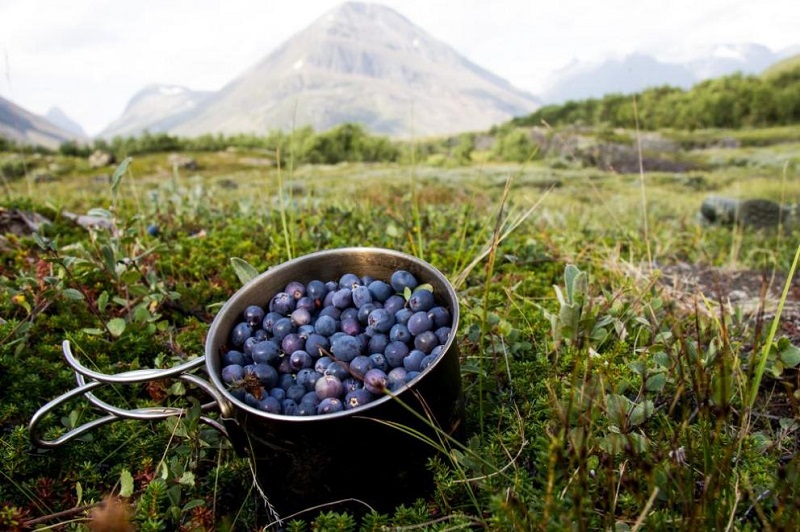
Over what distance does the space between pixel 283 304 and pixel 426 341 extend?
56 cm

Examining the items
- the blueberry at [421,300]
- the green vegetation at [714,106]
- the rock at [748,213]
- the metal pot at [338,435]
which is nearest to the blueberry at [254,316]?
the metal pot at [338,435]

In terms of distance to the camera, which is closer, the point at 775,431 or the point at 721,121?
the point at 775,431

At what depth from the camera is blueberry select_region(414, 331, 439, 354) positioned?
165 centimetres

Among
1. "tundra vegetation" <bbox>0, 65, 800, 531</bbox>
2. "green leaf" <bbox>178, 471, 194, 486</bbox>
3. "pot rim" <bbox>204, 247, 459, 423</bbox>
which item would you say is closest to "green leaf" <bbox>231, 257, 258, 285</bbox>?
"tundra vegetation" <bbox>0, 65, 800, 531</bbox>

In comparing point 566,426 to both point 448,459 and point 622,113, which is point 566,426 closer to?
point 448,459

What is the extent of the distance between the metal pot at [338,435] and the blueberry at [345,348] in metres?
0.33

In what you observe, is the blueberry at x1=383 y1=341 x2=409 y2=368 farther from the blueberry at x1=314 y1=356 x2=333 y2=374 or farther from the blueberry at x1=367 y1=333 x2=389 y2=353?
the blueberry at x1=314 y1=356 x2=333 y2=374

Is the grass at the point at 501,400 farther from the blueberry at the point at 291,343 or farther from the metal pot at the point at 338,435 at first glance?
the blueberry at the point at 291,343

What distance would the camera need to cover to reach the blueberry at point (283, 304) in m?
1.88

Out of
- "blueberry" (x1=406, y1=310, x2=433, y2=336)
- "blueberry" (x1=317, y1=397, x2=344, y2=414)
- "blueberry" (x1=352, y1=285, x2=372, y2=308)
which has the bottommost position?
"blueberry" (x1=317, y1=397, x2=344, y2=414)

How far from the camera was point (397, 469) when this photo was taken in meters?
→ 1.50

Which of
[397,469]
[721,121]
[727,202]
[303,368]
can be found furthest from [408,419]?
[721,121]

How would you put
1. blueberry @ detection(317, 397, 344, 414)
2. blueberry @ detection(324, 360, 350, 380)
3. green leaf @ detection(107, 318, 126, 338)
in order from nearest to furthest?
blueberry @ detection(317, 397, 344, 414) < blueberry @ detection(324, 360, 350, 380) < green leaf @ detection(107, 318, 126, 338)

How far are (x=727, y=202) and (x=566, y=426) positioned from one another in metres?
9.46
